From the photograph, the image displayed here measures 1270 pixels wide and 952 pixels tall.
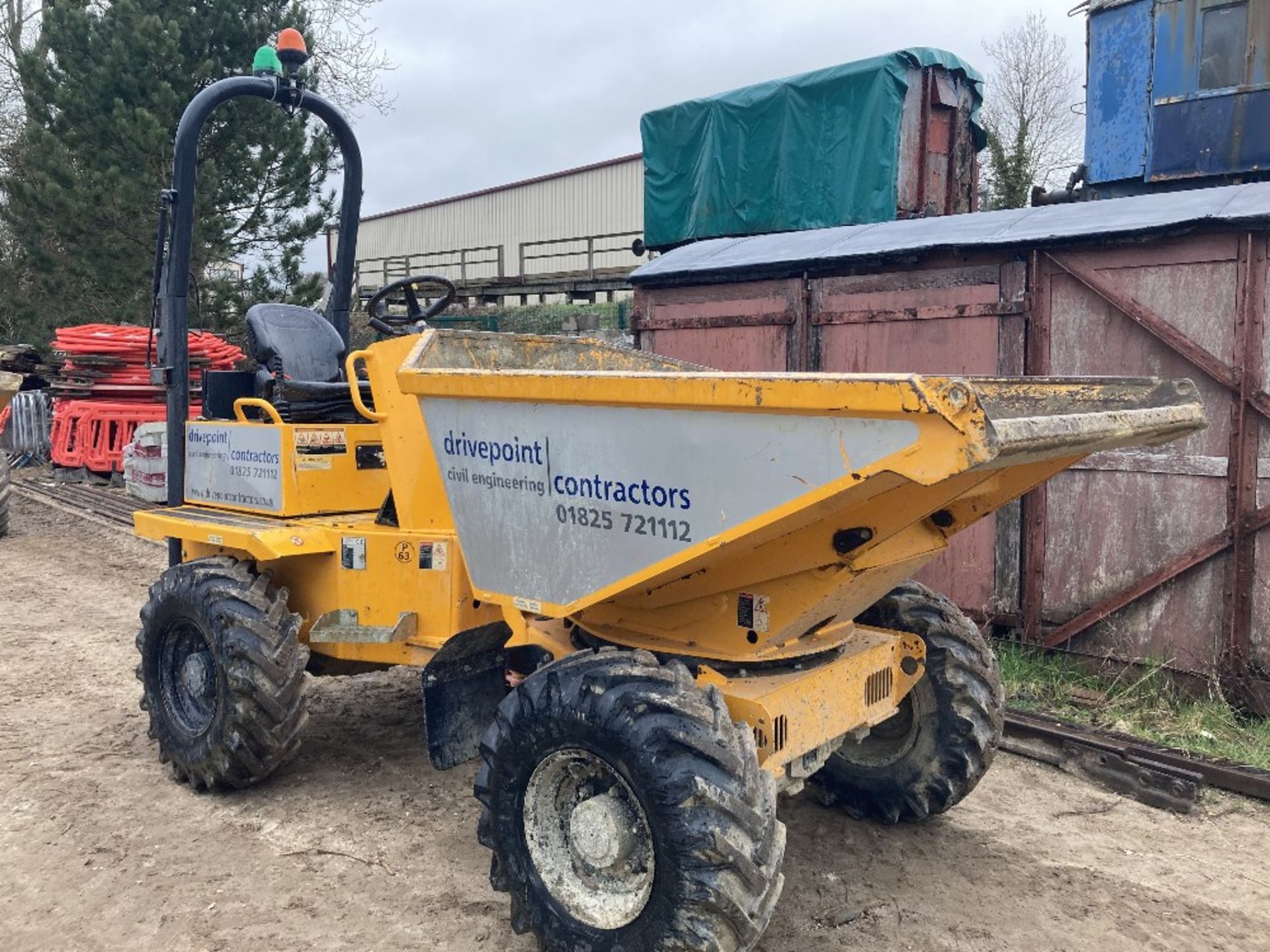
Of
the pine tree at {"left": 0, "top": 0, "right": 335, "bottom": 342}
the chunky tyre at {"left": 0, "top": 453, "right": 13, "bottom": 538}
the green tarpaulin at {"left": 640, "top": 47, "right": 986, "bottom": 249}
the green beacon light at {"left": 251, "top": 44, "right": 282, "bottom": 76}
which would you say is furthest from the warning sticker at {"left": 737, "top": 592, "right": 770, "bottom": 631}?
the pine tree at {"left": 0, "top": 0, "right": 335, "bottom": 342}

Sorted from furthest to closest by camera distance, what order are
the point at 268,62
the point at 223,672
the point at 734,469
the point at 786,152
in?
1. the point at 786,152
2. the point at 268,62
3. the point at 223,672
4. the point at 734,469

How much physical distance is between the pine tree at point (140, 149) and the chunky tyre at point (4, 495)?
4862mm

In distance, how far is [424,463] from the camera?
3898mm

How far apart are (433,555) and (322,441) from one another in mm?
878

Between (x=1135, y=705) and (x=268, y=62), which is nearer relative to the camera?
(x=268, y=62)

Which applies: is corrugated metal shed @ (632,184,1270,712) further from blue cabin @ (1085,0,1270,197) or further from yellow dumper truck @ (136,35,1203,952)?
blue cabin @ (1085,0,1270,197)

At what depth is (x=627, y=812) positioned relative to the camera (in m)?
2.87

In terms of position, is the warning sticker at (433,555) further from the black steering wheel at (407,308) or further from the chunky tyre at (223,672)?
the black steering wheel at (407,308)

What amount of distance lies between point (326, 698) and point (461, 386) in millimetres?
2920

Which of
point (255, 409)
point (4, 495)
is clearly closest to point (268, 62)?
point (255, 409)

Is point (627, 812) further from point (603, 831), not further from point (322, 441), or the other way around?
point (322, 441)

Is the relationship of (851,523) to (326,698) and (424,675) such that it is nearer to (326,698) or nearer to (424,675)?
(424,675)

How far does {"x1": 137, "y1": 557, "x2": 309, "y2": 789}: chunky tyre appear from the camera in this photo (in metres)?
3.97

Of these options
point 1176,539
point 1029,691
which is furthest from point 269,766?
point 1176,539
